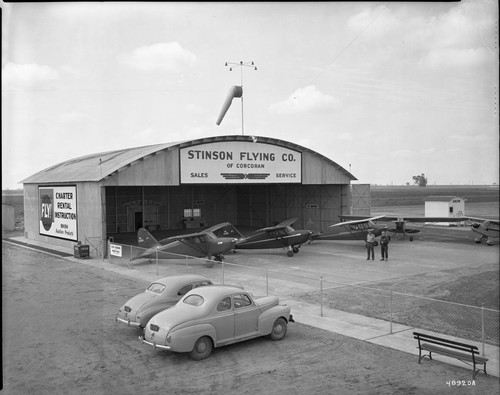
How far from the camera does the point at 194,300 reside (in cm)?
1147

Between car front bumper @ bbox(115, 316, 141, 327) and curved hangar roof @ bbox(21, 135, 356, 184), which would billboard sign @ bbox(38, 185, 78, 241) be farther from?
car front bumper @ bbox(115, 316, 141, 327)

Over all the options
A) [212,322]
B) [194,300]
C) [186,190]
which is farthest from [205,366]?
[186,190]

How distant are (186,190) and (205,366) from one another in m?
37.8

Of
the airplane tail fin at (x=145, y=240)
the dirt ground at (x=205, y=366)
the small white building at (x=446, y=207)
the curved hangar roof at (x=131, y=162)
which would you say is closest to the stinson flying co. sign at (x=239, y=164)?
the curved hangar roof at (x=131, y=162)

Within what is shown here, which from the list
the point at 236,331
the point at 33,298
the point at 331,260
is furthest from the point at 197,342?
the point at 331,260

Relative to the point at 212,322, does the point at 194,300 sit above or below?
above

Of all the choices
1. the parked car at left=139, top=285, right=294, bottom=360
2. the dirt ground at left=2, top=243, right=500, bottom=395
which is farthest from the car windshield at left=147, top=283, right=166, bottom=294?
the parked car at left=139, top=285, right=294, bottom=360

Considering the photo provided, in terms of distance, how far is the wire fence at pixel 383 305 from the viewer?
12953 mm

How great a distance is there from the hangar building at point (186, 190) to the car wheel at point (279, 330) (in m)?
17.9

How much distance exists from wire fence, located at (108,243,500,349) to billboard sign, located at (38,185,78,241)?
10640 mm

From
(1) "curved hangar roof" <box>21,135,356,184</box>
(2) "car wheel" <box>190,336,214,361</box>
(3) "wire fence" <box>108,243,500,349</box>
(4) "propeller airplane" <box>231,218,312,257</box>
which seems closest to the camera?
(2) "car wheel" <box>190,336,214,361</box>

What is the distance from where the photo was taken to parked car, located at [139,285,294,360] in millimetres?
10445

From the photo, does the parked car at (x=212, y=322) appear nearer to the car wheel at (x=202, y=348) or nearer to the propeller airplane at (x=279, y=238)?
the car wheel at (x=202, y=348)

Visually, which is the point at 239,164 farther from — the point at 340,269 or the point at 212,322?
the point at 212,322
